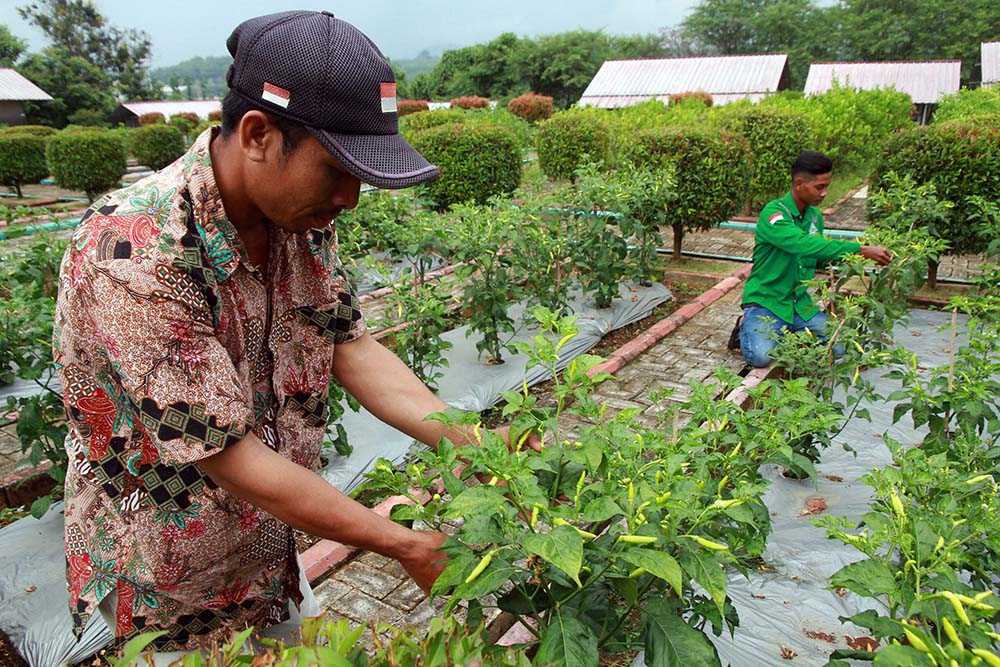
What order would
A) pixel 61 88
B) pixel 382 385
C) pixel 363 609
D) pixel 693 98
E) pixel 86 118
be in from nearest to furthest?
pixel 382 385
pixel 363 609
pixel 693 98
pixel 86 118
pixel 61 88

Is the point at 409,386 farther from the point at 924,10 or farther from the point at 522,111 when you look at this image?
the point at 924,10

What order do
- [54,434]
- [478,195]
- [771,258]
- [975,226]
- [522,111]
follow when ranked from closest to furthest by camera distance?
1. [54,434]
2. [771,258]
3. [975,226]
4. [478,195]
5. [522,111]

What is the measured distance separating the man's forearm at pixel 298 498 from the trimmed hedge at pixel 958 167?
6.49 m

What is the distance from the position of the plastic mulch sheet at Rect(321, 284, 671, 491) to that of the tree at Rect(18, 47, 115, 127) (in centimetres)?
3284

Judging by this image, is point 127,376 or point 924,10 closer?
point 127,376

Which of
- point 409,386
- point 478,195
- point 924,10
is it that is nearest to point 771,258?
point 409,386

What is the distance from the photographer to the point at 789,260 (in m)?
4.96

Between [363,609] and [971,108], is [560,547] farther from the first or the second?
[971,108]

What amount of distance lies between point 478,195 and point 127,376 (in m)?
9.24

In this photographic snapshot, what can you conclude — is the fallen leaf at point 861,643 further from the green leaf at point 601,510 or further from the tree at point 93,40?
the tree at point 93,40

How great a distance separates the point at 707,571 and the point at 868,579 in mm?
478

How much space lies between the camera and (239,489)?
1376 mm

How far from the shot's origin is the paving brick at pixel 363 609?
2.94 metres

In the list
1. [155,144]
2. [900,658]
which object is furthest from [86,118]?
[900,658]
